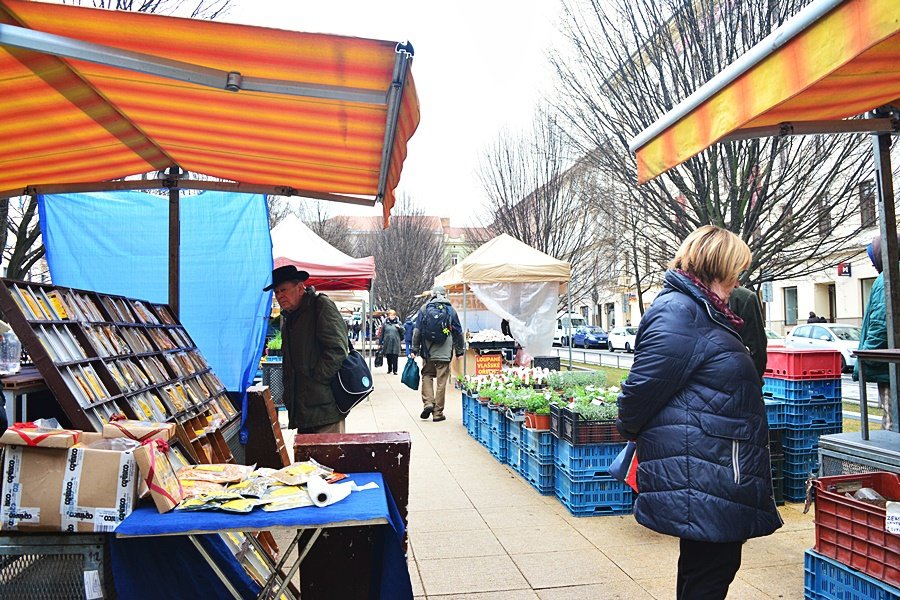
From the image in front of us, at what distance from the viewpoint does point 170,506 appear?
2379mm

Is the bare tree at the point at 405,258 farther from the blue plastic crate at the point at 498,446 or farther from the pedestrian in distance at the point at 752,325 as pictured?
the pedestrian in distance at the point at 752,325

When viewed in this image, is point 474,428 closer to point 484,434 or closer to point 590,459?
point 484,434

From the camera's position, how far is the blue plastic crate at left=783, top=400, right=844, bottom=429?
17.9 feet

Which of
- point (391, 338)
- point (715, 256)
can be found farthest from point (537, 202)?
point (715, 256)

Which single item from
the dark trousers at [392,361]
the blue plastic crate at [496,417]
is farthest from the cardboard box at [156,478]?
the dark trousers at [392,361]

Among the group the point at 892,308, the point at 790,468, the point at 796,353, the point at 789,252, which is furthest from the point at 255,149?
the point at 789,252

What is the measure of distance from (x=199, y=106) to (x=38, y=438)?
1.88m

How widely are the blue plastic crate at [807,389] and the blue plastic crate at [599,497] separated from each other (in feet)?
5.15

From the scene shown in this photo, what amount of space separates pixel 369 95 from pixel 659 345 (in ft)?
5.46

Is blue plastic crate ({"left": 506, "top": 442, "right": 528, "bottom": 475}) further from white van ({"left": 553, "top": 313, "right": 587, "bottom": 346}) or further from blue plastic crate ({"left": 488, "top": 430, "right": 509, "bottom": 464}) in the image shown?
white van ({"left": 553, "top": 313, "right": 587, "bottom": 346})

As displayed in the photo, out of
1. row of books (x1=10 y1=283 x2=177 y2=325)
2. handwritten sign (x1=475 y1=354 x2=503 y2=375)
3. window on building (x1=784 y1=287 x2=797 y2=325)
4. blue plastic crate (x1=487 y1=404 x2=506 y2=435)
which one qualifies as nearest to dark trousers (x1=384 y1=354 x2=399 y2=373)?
handwritten sign (x1=475 y1=354 x2=503 y2=375)

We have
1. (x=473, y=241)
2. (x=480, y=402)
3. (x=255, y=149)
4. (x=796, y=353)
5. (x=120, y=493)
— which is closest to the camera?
(x=120, y=493)

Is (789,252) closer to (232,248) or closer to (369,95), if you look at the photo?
(232,248)

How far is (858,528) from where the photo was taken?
308 centimetres
